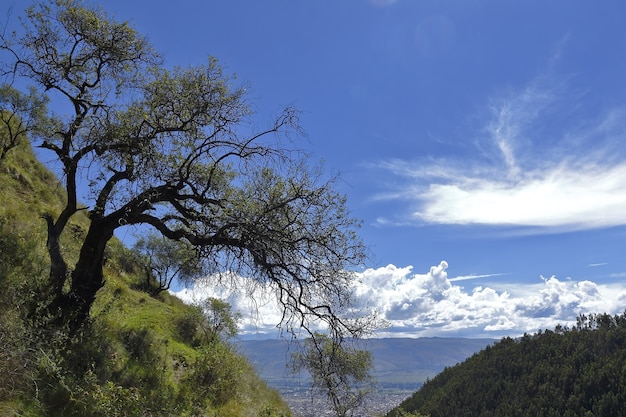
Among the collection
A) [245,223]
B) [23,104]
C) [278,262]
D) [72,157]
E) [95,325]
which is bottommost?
[95,325]

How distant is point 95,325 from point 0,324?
413cm

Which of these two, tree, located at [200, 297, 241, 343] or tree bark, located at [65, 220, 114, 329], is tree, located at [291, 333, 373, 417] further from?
tree, located at [200, 297, 241, 343]

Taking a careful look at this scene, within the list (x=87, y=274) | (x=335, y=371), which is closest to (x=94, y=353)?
(x=87, y=274)

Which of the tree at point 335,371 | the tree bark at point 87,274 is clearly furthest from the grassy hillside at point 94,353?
the tree at point 335,371

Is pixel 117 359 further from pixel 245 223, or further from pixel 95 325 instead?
pixel 245 223

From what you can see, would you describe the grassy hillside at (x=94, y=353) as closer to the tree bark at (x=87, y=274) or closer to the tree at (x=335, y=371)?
the tree bark at (x=87, y=274)

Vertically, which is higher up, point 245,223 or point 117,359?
point 245,223

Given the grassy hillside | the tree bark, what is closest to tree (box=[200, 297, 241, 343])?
the grassy hillside

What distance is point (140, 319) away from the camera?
64.3 ft

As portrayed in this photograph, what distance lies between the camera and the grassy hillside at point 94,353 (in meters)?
10.1

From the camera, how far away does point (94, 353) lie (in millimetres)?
13250

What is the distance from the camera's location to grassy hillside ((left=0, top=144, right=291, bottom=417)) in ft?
33.3

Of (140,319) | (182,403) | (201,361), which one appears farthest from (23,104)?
(182,403)

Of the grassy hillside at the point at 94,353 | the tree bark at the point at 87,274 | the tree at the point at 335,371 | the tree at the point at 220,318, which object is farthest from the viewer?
the tree at the point at 220,318
